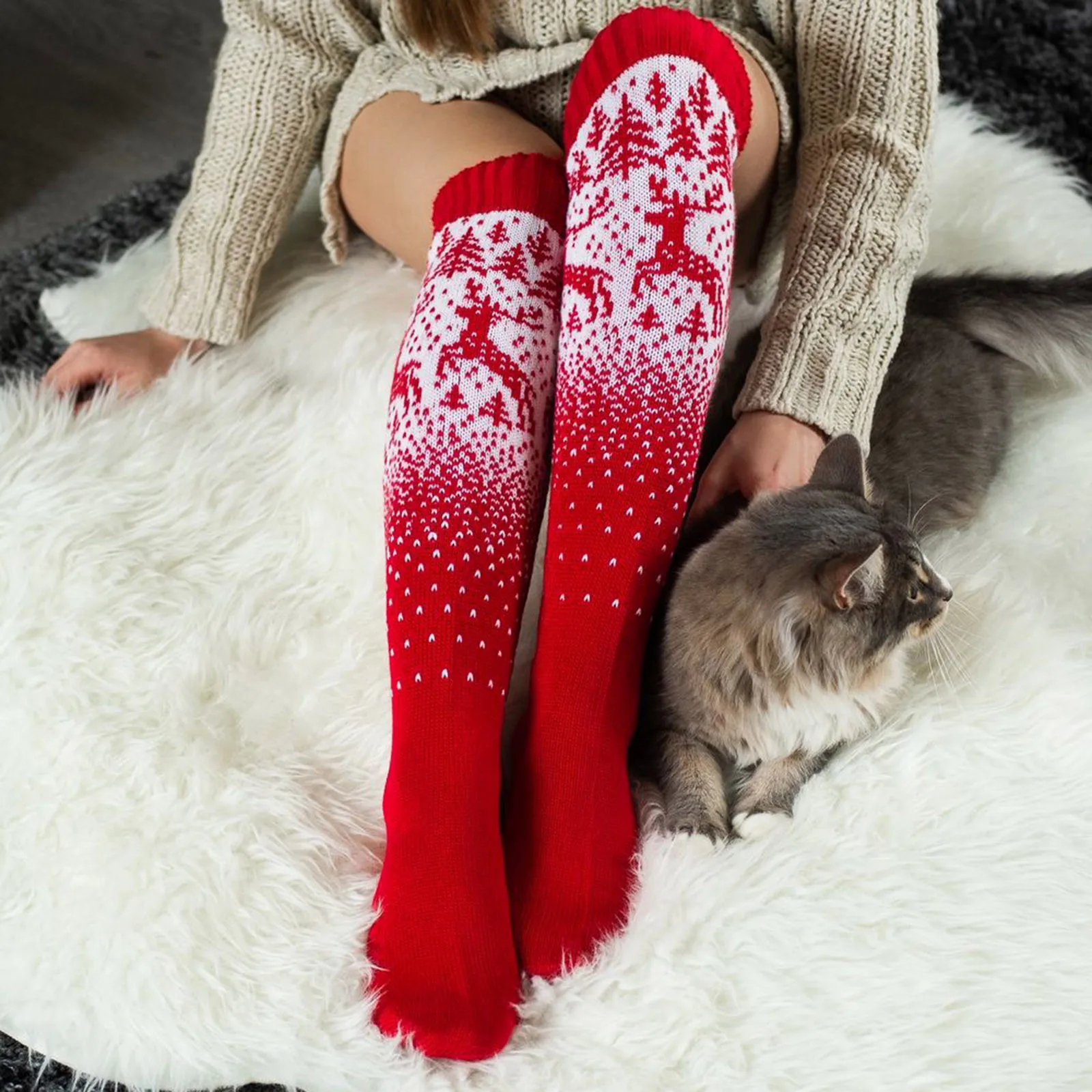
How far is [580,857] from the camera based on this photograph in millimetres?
786

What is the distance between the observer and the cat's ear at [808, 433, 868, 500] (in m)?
0.82

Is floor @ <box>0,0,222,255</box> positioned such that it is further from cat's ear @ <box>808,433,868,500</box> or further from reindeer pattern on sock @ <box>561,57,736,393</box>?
cat's ear @ <box>808,433,868,500</box>

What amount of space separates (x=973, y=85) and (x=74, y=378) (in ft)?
3.85

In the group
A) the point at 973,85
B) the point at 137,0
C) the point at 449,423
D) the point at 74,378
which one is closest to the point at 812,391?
the point at 449,423

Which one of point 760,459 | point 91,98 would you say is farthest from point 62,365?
point 91,98

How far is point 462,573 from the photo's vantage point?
0.77 metres

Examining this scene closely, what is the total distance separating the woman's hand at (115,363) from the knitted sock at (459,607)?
32 centimetres

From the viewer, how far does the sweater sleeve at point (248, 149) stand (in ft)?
3.41

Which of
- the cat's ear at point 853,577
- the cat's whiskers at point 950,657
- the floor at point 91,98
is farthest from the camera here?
the floor at point 91,98

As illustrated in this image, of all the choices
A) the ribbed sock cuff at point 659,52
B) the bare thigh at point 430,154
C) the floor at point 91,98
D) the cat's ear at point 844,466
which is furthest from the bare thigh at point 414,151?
the floor at point 91,98

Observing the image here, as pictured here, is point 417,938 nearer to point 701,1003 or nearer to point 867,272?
point 701,1003

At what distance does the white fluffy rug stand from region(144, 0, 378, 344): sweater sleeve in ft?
0.52

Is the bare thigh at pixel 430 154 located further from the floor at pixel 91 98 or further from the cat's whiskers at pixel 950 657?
the floor at pixel 91 98

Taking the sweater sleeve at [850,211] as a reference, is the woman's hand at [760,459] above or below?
below
